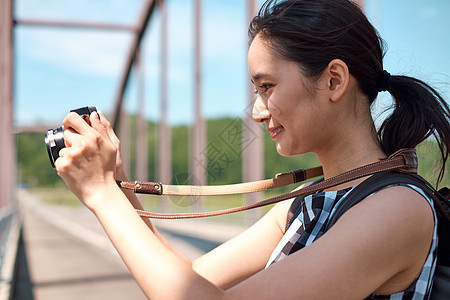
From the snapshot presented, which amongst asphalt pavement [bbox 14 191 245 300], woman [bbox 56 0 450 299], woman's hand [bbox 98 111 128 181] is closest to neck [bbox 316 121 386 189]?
woman [bbox 56 0 450 299]

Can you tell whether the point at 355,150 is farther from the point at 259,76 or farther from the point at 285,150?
the point at 259,76

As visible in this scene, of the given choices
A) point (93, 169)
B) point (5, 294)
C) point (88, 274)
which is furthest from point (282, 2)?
point (88, 274)

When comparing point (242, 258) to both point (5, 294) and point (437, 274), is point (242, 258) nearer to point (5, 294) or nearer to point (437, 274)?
point (437, 274)

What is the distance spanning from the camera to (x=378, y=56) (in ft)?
3.65

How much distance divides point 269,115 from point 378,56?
0.92ft

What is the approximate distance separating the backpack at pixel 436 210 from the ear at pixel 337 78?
19cm

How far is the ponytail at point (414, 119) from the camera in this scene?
1059 mm

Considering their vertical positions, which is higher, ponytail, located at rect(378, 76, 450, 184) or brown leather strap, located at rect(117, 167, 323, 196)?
ponytail, located at rect(378, 76, 450, 184)

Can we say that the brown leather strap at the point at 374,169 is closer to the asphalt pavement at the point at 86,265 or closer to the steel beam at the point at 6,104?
the asphalt pavement at the point at 86,265

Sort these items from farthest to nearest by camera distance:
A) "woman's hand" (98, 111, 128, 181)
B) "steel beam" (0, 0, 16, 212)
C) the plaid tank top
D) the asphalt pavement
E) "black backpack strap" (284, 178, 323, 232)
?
"steel beam" (0, 0, 16, 212), the asphalt pavement, "black backpack strap" (284, 178, 323, 232), "woman's hand" (98, 111, 128, 181), the plaid tank top

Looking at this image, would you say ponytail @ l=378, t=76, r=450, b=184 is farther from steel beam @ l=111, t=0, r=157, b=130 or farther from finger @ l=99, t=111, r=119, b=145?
steel beam @ l=111, t=0, r=157, b=130

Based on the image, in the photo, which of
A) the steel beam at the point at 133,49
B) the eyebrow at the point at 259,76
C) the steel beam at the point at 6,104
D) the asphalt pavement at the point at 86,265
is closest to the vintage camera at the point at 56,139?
the eyebrow at the point at 259,76

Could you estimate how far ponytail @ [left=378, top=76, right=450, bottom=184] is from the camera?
1.06 m

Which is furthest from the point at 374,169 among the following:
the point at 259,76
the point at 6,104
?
the point at 6,104
